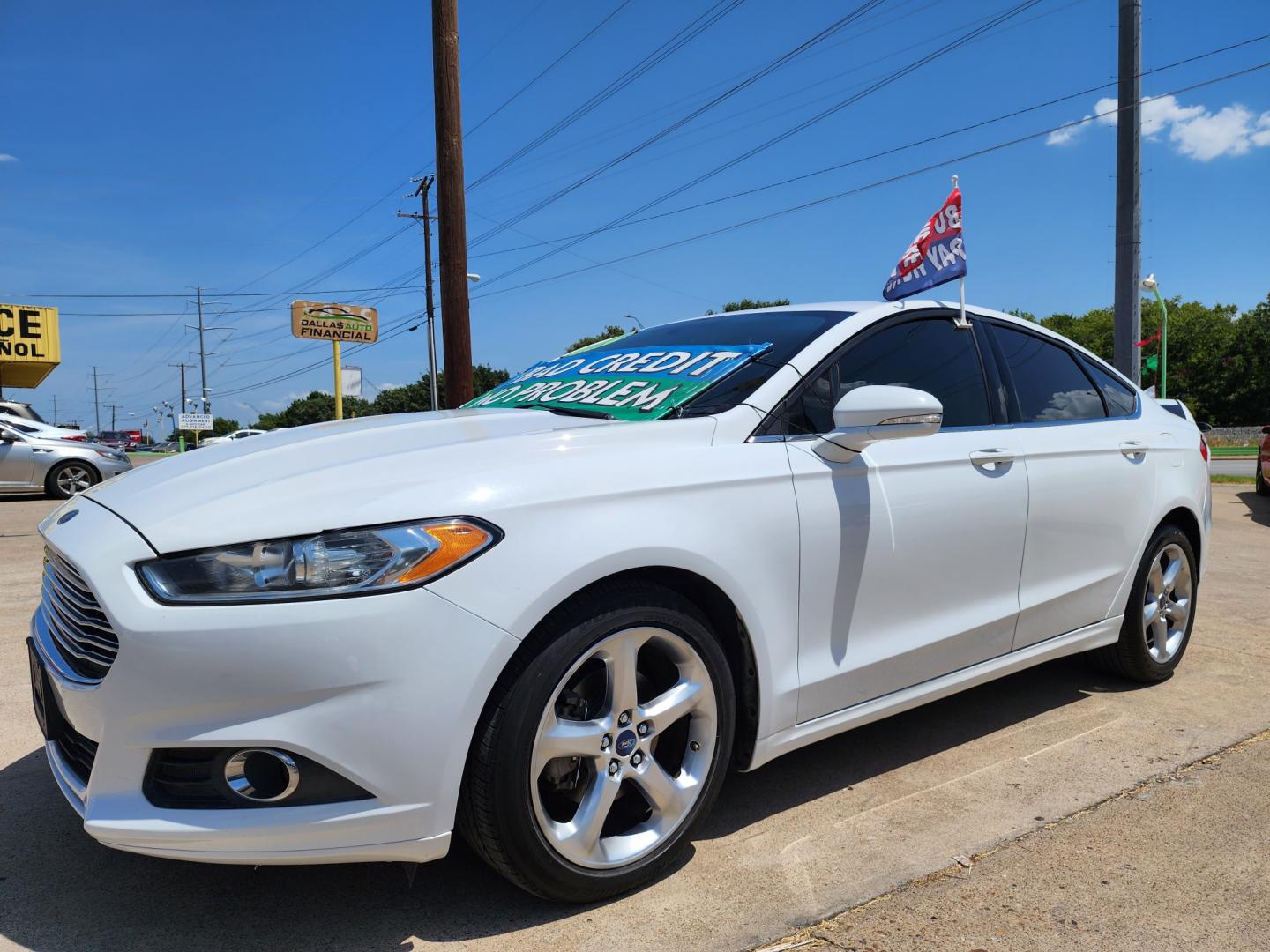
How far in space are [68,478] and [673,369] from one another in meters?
14.5

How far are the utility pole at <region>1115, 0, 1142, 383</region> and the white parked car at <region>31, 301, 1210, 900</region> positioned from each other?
9.87 m

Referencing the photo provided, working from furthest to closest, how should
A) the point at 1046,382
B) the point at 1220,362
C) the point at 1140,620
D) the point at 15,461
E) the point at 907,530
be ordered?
the point at 1220,362 → the point at 15,461 → the point at 1140,620 → the point at 1046,382 → the point at 907,530

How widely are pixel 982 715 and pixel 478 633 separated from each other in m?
2.52

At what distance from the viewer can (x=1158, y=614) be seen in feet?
13.0

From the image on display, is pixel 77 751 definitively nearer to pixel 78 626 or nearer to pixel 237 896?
pixel 78 626

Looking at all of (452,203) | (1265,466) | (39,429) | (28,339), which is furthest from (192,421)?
(1265,466)

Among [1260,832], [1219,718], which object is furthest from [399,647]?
[1219,718]

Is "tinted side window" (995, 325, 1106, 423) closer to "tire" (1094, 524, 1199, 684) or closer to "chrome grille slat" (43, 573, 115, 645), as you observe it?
"tire" (1094, 524, 1199, 684)

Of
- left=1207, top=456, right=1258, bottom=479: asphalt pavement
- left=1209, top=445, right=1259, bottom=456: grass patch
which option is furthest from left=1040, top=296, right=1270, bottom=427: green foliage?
left=1207, top=456, right=1258, bottom=479: asphalt pavement

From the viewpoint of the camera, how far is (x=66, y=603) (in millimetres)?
2148

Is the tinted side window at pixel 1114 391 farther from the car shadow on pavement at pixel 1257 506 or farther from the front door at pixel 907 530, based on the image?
the car shadow on pavement at pixel 1257 506

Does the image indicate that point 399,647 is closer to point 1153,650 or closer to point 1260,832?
point 1260,832

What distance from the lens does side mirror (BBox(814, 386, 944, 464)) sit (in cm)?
251

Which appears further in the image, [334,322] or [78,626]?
[334,322]
